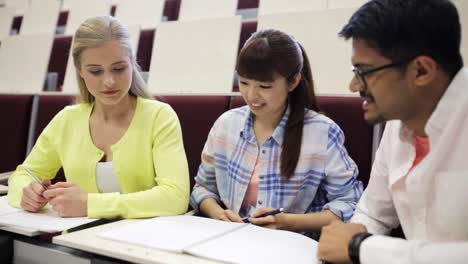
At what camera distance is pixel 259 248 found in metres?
0.63

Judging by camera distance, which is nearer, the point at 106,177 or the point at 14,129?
the point at 106,177

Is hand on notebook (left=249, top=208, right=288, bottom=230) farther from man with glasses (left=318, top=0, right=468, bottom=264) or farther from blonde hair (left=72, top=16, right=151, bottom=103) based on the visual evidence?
blonde hair (left=72, top=16, right=151, bottom=103)

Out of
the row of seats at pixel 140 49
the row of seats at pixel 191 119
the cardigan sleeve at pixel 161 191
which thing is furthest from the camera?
the row of seats at pixel 140 49

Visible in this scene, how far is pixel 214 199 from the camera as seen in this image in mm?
1021

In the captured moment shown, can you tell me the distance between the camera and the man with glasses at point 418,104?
0.58 meters

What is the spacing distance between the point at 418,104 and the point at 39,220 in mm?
724

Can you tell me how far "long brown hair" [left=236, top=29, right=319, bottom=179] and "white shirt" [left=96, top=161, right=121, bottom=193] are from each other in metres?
0.40

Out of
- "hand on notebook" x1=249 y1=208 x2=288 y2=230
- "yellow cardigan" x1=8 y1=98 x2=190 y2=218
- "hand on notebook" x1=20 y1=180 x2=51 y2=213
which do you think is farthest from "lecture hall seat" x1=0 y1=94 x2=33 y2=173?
"hand on notebook" x1=249 y1=208 x2=288 y2=230

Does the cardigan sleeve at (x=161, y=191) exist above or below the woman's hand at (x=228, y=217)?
above

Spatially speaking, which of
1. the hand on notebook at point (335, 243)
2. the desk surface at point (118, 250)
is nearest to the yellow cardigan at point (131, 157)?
the desk surface at point (118, 250)

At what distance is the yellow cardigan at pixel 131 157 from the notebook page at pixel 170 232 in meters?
0.09

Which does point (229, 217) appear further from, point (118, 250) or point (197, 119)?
point (197, 119)

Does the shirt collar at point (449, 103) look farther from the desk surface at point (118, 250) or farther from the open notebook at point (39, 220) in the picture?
the open notebook at point (39, 220)

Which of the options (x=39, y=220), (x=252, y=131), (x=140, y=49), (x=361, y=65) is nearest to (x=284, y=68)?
(x=252, y=131)
